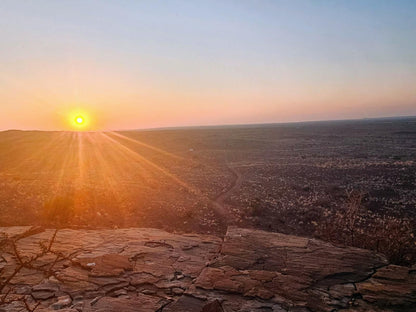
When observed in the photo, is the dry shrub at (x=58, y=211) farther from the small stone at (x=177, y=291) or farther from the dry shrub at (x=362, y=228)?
the dry shrub at (x=362, y=228)

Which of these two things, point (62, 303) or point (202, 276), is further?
point (202, 276)

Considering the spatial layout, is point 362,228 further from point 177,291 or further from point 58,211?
point 58,211

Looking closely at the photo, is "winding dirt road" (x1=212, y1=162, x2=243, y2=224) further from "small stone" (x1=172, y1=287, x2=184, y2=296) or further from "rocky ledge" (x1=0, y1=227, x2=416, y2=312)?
"small stone" (x1=172, y1=287, x2=184, y2=296)

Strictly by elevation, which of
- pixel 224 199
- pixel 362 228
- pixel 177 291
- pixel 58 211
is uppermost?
pixel 177 291

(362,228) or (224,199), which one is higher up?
(224,199)

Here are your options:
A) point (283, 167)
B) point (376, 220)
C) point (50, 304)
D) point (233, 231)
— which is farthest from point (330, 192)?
point (50, 304)

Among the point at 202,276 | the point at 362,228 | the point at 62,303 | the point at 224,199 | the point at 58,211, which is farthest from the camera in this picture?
the point at 224,199

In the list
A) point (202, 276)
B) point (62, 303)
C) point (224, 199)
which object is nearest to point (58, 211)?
point (224, 199)

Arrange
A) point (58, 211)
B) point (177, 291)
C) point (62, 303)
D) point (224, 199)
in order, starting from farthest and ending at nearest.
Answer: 1. point (224, 199)
2. point (58, 211)
3. point (177, 291)
4. point (62, 303)

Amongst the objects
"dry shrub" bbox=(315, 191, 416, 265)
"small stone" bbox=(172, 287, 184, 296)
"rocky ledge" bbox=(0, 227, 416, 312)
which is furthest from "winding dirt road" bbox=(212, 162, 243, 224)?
"small stone" bbox=(172, 287, 184, 296)

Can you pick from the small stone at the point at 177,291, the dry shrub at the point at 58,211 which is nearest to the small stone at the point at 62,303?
the small stone at the point at 177,291
